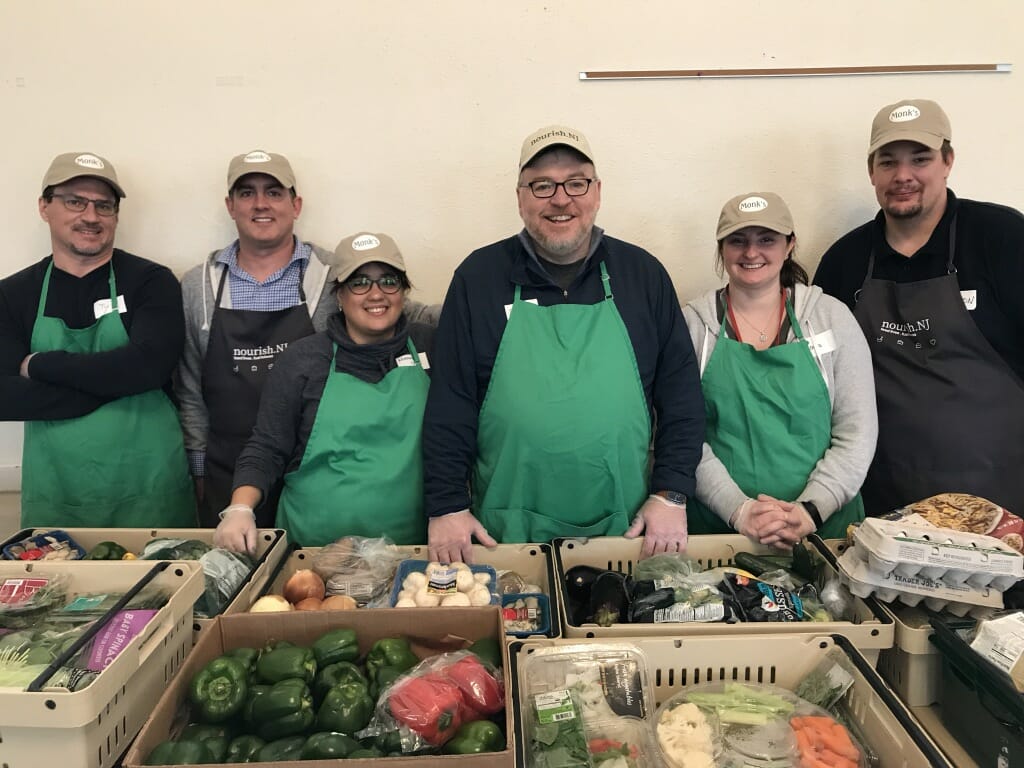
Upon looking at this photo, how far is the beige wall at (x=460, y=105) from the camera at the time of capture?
265 centimetres

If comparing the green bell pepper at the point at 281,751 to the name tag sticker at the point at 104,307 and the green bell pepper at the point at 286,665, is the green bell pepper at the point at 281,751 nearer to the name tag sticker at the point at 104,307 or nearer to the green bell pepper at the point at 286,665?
the green bell pepper at the point at 286,665

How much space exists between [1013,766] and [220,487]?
242 cm

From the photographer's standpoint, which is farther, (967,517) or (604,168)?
(604,168)

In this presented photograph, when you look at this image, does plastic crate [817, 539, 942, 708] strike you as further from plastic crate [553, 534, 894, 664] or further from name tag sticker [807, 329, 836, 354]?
name tag sticker [807, 329, 836, 354]

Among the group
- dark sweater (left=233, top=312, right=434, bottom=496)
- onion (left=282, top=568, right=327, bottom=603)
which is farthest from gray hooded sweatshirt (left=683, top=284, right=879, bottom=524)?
onion (left=282, top=568, right=327, bottom=603)

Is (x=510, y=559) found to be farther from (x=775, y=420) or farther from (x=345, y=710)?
(x=775, y=420)

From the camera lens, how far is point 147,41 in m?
2.65

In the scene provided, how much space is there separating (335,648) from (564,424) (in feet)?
2.87

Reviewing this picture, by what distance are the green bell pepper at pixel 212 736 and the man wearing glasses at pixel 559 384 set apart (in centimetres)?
78

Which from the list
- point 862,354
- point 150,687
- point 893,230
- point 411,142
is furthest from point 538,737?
point 411,142

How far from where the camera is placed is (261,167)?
2.40m

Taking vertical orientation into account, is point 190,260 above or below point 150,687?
above

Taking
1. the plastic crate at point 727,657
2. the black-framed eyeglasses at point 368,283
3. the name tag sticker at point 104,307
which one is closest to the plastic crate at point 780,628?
the plastic crate at point 727,657

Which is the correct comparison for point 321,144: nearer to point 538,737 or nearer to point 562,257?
point 562,257
